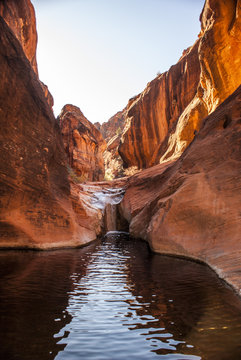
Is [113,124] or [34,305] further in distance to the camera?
[113,124]

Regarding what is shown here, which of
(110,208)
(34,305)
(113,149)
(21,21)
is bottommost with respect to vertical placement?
(34,305)

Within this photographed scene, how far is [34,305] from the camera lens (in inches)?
162

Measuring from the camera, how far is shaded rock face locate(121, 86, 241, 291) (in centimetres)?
718

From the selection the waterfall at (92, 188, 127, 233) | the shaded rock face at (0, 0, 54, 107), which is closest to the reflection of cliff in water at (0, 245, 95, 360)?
the waterfall at (92, 188, 127, 233)

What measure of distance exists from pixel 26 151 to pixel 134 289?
26.4 feet

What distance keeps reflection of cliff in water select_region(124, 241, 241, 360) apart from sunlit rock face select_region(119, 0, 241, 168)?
8.11 metres

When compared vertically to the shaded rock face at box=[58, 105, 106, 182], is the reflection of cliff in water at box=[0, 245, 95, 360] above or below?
below

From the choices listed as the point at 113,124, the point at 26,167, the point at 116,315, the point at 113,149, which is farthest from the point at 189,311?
the point at 113,124

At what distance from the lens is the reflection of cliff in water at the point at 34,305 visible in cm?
281

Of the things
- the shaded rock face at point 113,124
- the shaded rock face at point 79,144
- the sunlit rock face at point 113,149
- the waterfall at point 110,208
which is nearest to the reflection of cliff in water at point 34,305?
the waterfall at point 110,208

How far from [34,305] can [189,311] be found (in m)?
2.46

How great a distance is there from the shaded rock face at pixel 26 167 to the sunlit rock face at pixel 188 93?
7266 mm

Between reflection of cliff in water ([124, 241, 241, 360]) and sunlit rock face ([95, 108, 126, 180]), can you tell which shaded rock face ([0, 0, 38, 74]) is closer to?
reflection of cliff in water ([124, 241, 241, 360])

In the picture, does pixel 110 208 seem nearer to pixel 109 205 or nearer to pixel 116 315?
pixel 109 205
